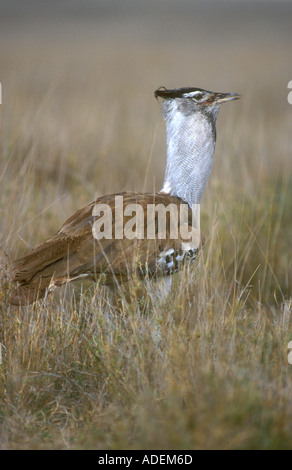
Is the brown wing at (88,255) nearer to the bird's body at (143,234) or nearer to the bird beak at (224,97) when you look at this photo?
the bird's body at (143,234)

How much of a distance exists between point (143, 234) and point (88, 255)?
0.31m

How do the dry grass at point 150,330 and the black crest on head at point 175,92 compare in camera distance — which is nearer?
the dry grass at point 150,330

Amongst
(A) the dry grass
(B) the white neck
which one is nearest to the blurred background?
(A) the dry grass

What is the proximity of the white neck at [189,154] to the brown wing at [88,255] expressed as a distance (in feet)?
1.25

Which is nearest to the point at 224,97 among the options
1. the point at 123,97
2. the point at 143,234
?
the point at 143,234

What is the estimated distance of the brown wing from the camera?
2828 millimetres

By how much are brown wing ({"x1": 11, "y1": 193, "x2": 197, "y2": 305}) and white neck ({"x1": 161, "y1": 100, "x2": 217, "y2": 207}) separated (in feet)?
1.25

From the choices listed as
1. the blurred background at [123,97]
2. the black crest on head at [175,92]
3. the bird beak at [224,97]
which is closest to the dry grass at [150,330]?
the blurred background at [123,97]

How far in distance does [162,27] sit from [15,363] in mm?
15064

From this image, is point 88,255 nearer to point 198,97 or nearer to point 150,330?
point 150,330

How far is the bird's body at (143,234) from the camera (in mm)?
2850

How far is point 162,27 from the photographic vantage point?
54.0ft

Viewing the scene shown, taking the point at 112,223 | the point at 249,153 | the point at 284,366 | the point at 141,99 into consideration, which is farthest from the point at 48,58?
the point at 284,366

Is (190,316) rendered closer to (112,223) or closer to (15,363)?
(112,223)
